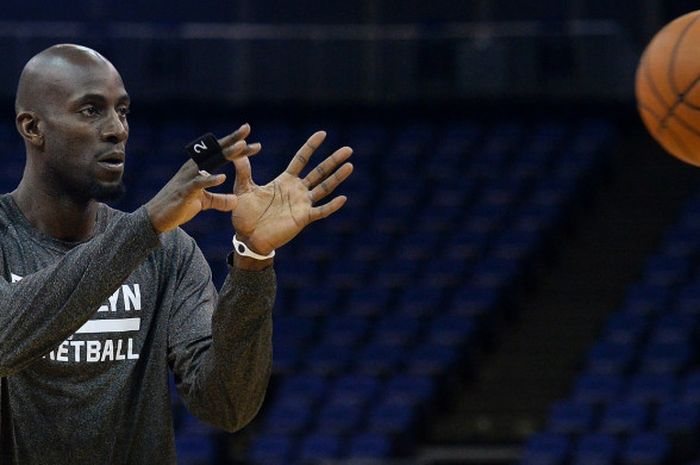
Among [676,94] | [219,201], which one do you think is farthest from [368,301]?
[219,201]

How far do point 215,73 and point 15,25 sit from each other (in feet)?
7.34

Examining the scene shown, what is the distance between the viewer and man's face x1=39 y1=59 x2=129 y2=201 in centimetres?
248

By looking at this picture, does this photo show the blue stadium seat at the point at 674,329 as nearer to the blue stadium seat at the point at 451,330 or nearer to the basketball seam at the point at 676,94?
the blue stadium seat at the point at 451,330

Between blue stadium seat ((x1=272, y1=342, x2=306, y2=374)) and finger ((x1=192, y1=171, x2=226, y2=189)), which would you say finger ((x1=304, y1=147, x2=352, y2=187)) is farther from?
blue stadium seat ((x1=272, y1=342, x2=306, y2=374))

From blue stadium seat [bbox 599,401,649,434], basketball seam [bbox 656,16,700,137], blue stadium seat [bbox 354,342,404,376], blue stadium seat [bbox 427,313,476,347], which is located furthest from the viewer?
blue stadium seat [bbox 427,313,476,347]

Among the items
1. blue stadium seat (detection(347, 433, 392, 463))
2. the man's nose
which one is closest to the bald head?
the man's nose

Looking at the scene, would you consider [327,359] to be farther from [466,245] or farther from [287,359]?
[466,245]

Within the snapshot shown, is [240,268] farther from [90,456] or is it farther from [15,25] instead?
[15,25]

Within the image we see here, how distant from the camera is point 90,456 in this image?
251 cm

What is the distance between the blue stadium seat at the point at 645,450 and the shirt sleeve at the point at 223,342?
6392 millimetres

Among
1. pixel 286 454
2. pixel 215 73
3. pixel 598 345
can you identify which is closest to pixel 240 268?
pixel 286 454

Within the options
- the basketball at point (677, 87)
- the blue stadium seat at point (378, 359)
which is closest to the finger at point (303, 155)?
the basketball at point (677, 87)

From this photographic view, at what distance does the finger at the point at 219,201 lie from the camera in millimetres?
2320

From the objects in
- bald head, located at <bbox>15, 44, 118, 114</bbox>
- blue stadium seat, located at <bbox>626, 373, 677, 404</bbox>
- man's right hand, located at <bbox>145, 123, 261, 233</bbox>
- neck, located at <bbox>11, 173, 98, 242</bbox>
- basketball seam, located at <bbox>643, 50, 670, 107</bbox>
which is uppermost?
bald head, located at <bbox>15, 44, 118, 114</bbox>
